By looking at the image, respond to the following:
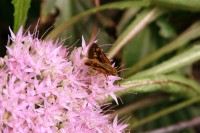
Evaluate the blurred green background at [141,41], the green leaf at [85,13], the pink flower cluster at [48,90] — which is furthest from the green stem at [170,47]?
the pink flower cluster at [48,90]

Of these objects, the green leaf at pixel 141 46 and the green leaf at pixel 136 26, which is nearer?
the green leaf at pixel 136 26

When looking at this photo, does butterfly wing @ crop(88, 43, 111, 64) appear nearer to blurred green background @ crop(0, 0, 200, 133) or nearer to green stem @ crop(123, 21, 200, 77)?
blurred green background @ crop(0, 0, 200, 133)

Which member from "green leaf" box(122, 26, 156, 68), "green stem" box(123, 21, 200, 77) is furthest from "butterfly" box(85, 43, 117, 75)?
"green leaf" box(122, 26, 156, 68)

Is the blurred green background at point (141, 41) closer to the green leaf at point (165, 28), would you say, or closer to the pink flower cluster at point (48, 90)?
the green leaf at point (165, 28)

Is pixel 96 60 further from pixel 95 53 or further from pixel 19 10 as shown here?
pixel 19 10

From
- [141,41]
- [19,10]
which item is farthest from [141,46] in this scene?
[19,10]

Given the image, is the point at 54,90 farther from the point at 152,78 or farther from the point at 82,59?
the point at 152,78
